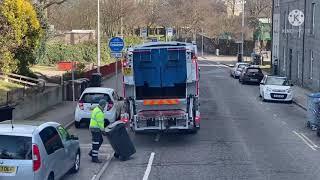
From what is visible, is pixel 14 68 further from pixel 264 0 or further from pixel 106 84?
pixel 264 0

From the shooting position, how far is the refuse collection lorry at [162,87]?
727 inches

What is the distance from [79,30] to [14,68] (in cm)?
4181

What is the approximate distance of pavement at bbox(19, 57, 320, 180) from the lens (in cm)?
1467

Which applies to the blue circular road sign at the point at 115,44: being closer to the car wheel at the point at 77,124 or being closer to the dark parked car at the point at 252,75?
the car wheel at the point at 77,124

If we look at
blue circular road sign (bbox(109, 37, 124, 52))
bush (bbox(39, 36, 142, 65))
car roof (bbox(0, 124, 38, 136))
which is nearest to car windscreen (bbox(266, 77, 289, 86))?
blue circular road sign (bbox(109, 37, 124, 52))

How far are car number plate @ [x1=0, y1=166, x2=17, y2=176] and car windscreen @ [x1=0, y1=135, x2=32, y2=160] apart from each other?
0.19 m

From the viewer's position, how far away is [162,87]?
62.8 ft

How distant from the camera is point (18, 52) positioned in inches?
1216

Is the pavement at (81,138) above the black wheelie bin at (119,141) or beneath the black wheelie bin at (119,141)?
beneath

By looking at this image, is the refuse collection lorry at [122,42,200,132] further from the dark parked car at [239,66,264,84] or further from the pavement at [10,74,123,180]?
the dark parked car at [239,66,264,84]

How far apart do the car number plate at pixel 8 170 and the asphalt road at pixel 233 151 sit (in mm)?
3433

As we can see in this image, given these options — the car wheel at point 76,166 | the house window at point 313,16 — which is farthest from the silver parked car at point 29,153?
the house window at point 313,16

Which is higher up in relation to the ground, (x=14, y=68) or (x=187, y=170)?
(x=14, y=68)

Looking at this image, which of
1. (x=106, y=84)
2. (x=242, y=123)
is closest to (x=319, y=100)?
(x=242, y=123)
